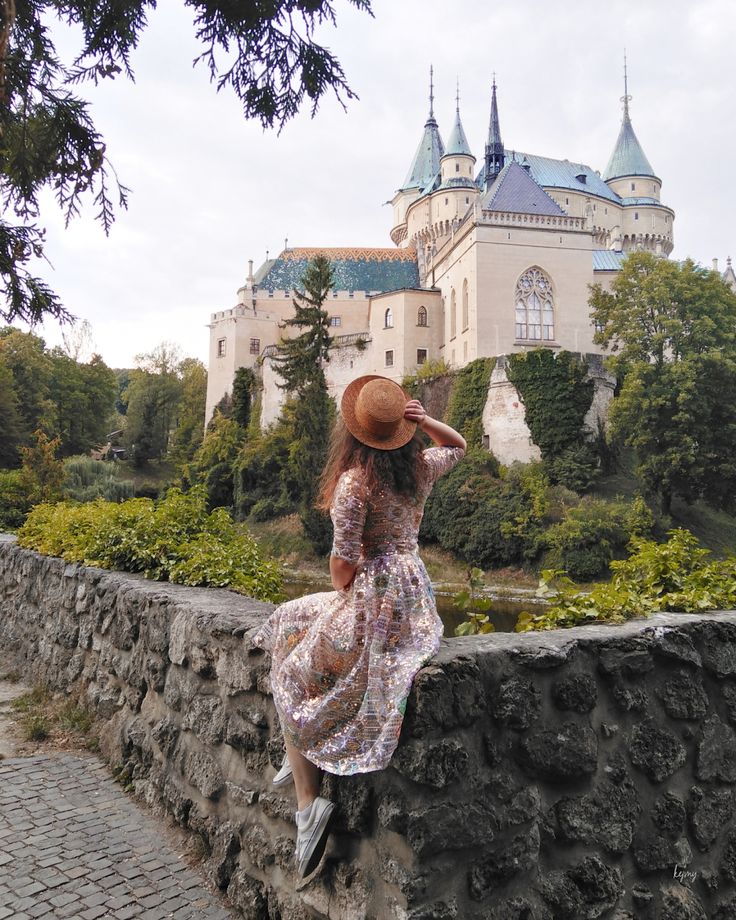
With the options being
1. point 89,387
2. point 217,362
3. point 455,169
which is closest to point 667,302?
point 455,169

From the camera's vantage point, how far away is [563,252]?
131ft

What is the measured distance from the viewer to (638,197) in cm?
5797

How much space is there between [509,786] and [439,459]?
1.16 m

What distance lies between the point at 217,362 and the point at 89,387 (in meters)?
9.37

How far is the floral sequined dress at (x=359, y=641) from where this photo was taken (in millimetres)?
2227

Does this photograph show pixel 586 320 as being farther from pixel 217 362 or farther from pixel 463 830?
pixel 463 830

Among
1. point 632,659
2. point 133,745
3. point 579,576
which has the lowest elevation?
point 579,576

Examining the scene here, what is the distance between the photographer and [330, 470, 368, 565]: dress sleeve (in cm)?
242

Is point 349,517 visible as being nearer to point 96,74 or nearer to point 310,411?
point 96,74

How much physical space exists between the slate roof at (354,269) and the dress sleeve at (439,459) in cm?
5272

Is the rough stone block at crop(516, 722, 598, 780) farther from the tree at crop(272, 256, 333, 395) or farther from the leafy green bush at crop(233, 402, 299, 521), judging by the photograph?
the leafy green bush at crop(233, 402, 299, 521)

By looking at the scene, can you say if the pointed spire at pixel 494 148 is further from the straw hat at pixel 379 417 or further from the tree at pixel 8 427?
the straw hat at pixel 379 417

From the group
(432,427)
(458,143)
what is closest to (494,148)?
(458,143)

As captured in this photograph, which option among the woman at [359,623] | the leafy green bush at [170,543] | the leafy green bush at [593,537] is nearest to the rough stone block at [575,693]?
the woman at [359,623]
